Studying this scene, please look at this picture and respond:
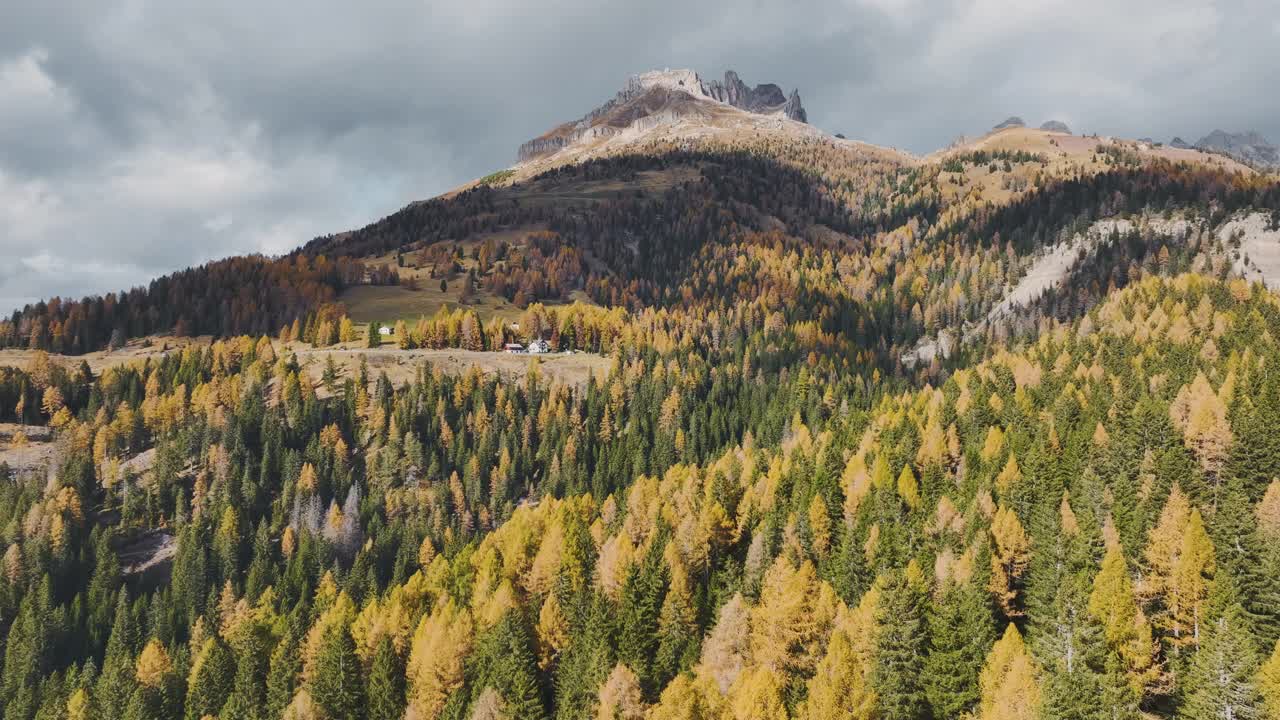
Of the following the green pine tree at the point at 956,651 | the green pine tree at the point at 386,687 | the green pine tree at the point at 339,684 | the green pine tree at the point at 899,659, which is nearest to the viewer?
the green pine tree at the point at 956,651

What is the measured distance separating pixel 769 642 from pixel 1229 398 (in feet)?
225

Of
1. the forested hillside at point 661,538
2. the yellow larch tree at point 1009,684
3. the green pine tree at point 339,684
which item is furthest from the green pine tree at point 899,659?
the green pine tree at point 339,684

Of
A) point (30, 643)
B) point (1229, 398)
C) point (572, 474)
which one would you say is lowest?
point (30, 643)

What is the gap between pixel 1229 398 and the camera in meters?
Answer: 90.5

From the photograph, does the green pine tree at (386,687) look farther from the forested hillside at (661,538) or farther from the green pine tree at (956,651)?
the green pine tree at (956,651)

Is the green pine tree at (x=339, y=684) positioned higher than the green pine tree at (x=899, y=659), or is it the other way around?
the green pine tree at (x=899, y=659)

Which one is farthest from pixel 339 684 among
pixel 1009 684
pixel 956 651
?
pixel 1009 684

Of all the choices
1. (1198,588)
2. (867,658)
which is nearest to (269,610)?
(867,658)

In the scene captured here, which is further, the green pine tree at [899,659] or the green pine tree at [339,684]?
the green pine tree at [339,684]

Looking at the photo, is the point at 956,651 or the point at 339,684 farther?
the point at 339,684

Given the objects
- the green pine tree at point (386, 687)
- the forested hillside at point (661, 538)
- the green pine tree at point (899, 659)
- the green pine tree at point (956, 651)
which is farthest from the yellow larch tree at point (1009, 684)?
the green pine tree at point (386, 687)

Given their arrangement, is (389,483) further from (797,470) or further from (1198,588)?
(1198,588)

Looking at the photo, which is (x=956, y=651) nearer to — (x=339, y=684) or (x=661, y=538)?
(x=661, y=538)

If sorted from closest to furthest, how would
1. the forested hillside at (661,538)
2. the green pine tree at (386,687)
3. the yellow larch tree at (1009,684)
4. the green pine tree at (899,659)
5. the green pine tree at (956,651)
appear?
1. the yellow larch tree at (1009,684)
2. the green pine tree at (956,651)
3. the green pine tree at (899,659)
4. the forested hillside at (661,538)
5. the green pine tree at (386,687)
